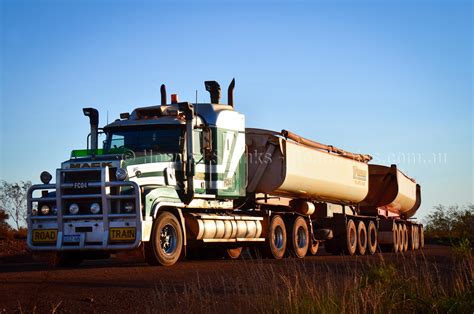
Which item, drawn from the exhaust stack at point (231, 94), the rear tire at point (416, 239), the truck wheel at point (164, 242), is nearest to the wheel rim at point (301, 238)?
the exhaust stack at point (231, 94)

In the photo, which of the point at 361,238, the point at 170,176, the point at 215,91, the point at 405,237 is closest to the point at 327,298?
the point at 170,176

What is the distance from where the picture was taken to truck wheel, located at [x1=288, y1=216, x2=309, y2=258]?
22.8 metres

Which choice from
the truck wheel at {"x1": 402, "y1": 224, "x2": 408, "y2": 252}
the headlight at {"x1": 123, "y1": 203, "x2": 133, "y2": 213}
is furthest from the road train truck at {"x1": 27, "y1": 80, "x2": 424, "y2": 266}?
the truck wheel at {"x1": 402, "y1": 224, "x2": 408, "y2": 252}

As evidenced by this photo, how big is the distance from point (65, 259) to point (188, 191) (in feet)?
10.1

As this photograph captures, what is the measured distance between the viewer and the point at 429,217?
65.8 metres

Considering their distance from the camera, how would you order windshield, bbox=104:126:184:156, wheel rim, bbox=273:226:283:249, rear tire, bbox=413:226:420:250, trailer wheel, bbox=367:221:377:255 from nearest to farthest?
1. windshield, bbox=104:126:184:156
2. wheel rim, bbox=273:226:283:249
3. trailer wheel, bbox=367:221:377:255
4. rear tire, bbox=413:226:420:250

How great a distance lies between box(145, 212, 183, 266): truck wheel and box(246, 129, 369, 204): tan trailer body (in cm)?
415

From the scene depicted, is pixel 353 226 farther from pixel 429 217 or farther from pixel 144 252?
pixel 429 217

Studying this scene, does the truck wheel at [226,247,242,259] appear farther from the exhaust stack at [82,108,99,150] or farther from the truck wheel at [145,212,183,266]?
the exhaust stack at [82,108,99,150]

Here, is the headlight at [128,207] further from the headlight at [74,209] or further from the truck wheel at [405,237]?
the truck wheel at [405,237]

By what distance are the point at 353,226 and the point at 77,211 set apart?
13.0m

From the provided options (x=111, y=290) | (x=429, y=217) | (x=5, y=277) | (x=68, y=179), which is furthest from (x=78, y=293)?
(x=429, y=217)

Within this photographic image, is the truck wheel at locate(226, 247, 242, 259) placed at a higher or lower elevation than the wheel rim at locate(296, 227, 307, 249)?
lower

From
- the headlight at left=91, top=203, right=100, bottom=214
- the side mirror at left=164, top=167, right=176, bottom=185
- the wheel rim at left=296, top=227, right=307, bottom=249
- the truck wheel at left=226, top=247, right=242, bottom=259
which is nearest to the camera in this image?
the headlight at left=91, top=203, right=100, bottom=214
